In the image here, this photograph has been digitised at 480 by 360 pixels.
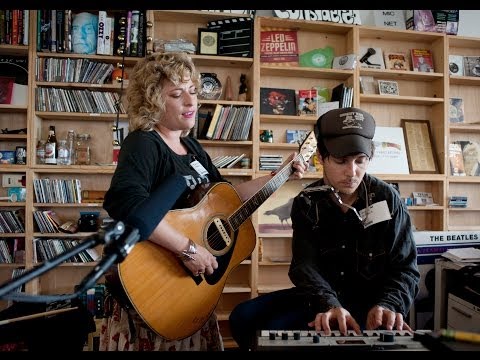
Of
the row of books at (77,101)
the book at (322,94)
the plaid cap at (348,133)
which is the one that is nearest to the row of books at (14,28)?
the row of books at (77,101)

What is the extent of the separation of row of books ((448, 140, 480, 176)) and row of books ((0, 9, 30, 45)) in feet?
12.3

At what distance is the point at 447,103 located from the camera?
3.24 meters

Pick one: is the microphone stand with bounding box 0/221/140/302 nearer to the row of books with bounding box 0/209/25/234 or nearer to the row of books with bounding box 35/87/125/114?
the row of books with bounding box 35/87/125/114

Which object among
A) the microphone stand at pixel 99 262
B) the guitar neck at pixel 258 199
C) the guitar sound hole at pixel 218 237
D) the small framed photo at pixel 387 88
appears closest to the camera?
the microphone stand at pixel 99 262

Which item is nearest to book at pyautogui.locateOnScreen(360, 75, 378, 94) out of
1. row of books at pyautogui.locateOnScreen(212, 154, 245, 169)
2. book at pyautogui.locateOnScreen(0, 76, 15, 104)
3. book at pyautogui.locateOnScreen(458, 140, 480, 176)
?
book at pyautogui.locateOnScreen(458, 140, 480, 176)

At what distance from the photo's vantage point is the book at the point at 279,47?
317 cm

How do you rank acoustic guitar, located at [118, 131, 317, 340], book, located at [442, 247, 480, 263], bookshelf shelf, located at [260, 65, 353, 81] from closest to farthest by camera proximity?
acoustic guitar, located at [118, 131, 317, 340] < book, located at [442, 247, 480, 263] < bookshelf shelf, located at [260, 65, 353, 81]

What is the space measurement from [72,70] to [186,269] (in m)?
2.22

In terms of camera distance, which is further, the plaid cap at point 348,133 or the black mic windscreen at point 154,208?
the plaid cap at point 348,133

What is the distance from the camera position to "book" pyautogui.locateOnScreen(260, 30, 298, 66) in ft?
10.4

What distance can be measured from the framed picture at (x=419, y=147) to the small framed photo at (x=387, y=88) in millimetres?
302

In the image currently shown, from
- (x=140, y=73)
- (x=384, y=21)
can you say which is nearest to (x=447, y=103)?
(x=384, y=21)

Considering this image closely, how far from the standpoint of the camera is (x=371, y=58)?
333 cm

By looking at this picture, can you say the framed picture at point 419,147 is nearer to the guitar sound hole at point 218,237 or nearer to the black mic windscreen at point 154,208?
the guitar sound hole at point 218,237
